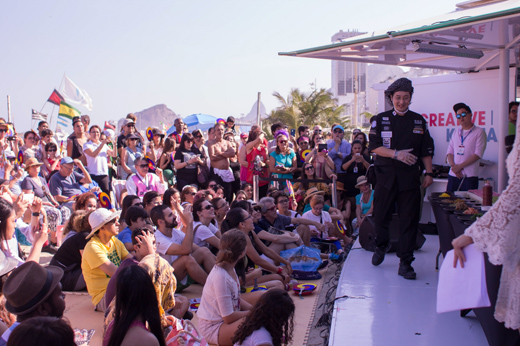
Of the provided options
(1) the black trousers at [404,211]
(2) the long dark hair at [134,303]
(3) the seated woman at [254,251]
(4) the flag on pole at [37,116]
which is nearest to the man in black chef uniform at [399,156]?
(1) the black trousers at [404,211]

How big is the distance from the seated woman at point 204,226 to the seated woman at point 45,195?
2.56 m

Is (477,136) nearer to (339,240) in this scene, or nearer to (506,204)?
(339,240)

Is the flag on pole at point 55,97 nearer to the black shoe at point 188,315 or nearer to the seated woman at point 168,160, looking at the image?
the seated woman at point 168,160

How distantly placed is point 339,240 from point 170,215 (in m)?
3.46

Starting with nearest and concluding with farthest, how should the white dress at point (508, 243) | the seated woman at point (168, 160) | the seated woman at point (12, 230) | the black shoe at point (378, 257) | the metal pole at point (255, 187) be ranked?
1. the white dress at point (508, 243)
2. the seated woman at point (12, 230)
3. the black shoe at point (378, 257)
4. the metal pole at point (255, 187)
5. the seated woman at point (168, 160)

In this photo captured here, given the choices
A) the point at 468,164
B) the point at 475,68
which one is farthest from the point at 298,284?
the point at 475,68

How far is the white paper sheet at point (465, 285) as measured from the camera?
2.77m

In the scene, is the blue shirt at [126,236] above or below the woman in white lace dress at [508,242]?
below

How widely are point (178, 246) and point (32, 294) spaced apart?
2.86 metres

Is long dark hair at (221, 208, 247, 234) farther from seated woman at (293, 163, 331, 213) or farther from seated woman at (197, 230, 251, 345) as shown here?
seated woman at (293, 163, 331, 213)

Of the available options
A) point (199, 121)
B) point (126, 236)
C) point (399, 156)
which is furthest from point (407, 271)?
point (199, 121)

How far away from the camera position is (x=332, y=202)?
9.07 meters

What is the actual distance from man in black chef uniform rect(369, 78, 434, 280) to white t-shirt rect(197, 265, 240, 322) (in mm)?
1789

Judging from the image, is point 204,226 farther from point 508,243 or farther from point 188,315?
point 508,243
